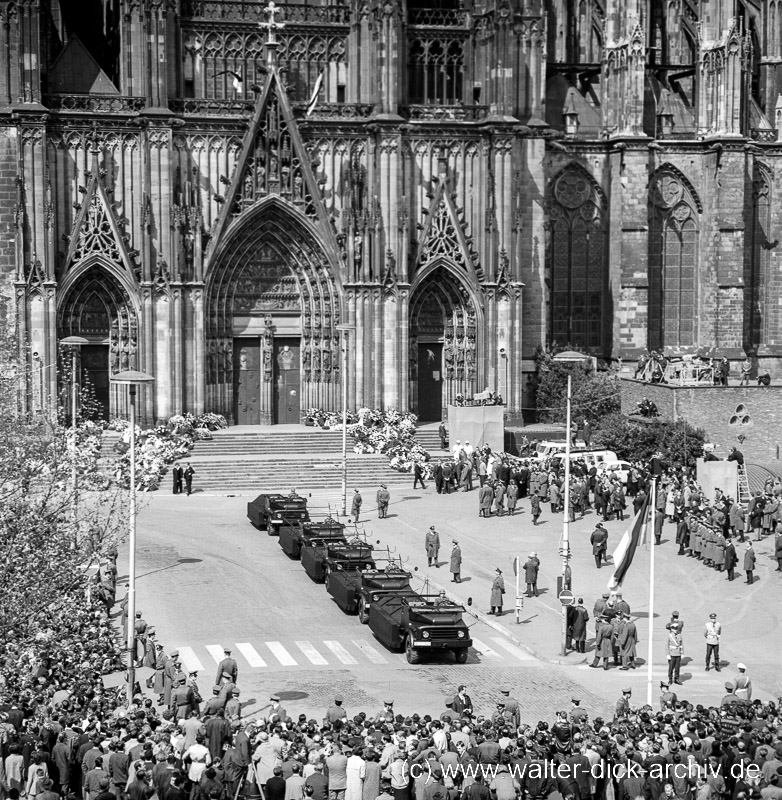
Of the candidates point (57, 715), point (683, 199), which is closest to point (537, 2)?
point (683, 199)

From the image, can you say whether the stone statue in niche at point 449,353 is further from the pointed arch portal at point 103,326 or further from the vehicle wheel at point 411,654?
the vehicle wheel at point 411,654

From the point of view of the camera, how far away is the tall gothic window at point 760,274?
81.1 metres

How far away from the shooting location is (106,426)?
66562mm

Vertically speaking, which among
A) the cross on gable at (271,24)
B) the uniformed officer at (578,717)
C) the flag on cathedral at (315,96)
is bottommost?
the uniformed officer at (578,717)

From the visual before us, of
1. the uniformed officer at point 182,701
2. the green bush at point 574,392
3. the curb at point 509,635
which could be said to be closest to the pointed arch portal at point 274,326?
the green bush at point 574,392

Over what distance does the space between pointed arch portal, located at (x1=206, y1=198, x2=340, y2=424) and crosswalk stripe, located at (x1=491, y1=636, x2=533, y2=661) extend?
3173cm

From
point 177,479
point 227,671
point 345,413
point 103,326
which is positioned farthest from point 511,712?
point 103,326

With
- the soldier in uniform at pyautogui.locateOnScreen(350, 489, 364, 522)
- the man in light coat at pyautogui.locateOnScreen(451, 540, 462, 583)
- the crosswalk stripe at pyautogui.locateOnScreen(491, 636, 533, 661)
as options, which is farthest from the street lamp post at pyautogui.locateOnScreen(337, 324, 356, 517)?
the crosswalk stripe at pyautogui.locateOnScreen(491, 636, 533, 661)

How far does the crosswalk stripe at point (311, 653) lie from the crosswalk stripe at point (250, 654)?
112cm

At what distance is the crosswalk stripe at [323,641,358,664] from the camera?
125ft

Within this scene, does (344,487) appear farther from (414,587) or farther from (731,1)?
(731,1)

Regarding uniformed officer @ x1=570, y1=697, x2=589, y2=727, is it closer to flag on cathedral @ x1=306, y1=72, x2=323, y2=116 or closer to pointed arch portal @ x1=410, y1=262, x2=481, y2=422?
pointed arch portal @ x1=410, y1=262, x2=481, y2=422

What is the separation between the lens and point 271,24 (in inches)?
2724

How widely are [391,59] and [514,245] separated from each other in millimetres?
9742
